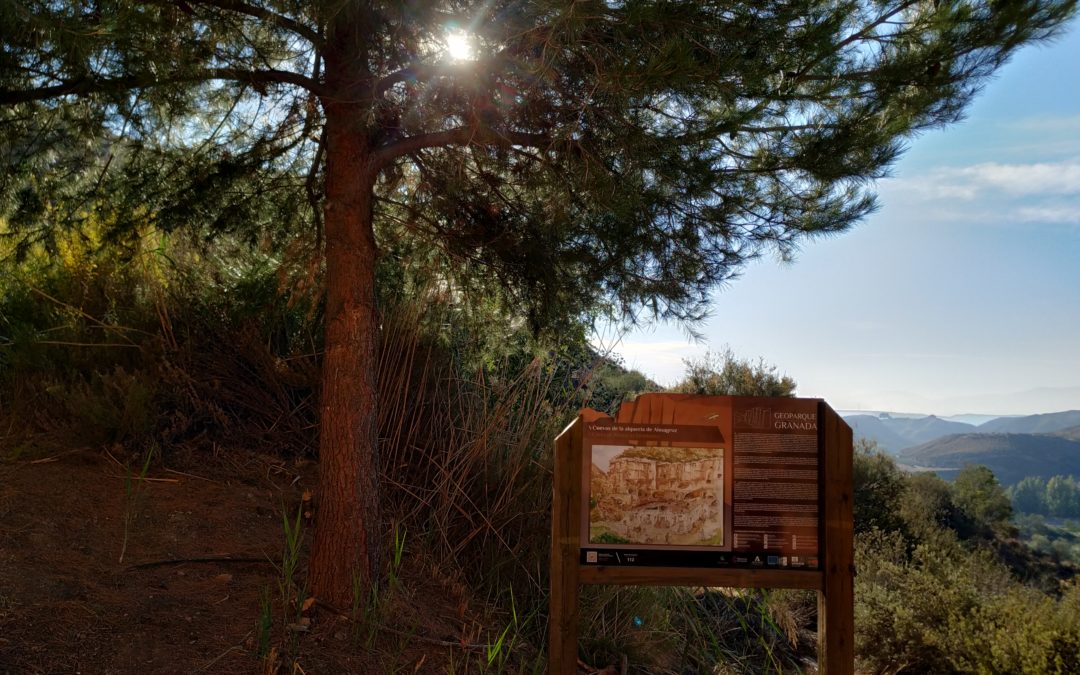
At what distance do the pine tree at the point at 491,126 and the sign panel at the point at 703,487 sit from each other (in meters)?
1.23

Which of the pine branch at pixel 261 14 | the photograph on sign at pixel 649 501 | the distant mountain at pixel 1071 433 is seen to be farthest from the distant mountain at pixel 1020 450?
the pine branch at pixel 261 14

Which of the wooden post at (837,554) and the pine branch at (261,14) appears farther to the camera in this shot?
the pine branch at (261,14)

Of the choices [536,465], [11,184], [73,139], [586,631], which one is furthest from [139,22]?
[586,631]

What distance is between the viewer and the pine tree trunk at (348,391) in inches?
177

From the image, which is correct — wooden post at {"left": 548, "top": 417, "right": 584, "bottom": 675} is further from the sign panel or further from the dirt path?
the dirt path

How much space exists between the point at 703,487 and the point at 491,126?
7.68ft

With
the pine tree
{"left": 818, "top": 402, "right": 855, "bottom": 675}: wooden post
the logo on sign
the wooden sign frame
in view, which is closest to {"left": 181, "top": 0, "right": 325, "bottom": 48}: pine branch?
the pine tree

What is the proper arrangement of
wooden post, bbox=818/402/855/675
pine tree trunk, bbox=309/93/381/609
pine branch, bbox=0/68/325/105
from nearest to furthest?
wooden post, bbox=818/402/855/675
pine tree trunk, bbox=309/93/381/609
pine branch, bbox=0/68/325/105

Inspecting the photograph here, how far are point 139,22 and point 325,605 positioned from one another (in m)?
3.11

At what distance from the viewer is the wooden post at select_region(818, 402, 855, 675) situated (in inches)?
157

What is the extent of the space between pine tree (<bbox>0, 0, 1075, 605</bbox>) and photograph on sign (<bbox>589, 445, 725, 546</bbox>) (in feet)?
4.45

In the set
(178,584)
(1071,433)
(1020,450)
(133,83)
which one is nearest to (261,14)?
(133,83)

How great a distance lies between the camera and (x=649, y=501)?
156 inches

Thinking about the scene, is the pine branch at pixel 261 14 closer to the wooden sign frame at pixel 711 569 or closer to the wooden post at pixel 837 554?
the wooden sign frame at pixel 711 569
